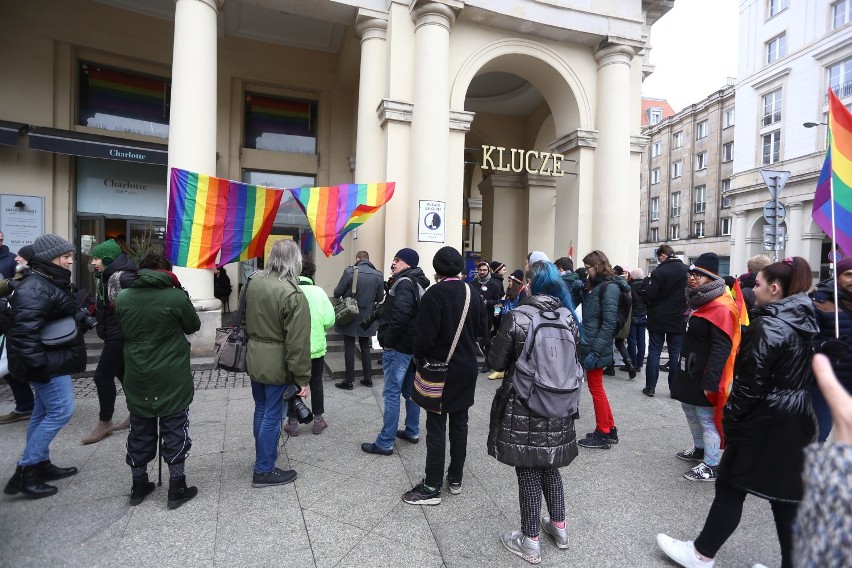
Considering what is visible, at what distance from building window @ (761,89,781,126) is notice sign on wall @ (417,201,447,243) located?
32885mm

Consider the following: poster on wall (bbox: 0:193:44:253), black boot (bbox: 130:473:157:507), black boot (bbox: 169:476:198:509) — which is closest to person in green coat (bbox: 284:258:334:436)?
black boot (bbox: 169:476:198:509)

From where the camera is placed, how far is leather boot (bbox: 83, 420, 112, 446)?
14.6ft

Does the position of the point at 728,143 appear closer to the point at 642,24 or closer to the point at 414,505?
the point at 642,24

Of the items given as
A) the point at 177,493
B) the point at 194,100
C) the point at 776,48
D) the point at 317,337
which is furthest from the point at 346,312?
the point at 776,48

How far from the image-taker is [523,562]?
9.22ft

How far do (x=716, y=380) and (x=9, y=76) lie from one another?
496 inches

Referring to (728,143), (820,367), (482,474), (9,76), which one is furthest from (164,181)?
(728,143)

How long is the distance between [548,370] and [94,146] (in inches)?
408

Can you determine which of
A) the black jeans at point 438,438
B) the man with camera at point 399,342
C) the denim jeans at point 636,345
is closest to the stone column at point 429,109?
the denim jeans at point 636,345

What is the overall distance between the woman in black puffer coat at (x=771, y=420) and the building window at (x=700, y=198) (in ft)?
153

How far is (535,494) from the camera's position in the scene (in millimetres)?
2832

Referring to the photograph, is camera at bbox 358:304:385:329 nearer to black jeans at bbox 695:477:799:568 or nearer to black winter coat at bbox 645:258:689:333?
black jeans at bbox 695:477:799:568

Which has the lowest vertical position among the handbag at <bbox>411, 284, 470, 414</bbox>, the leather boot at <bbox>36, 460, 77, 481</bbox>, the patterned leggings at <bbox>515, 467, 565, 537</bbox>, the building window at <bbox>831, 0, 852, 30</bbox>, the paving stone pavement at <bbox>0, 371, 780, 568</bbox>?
the paving stone pavement at <bbox>0, 371, 780, 568</bbox>

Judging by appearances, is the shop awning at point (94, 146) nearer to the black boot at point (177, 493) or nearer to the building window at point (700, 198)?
the black boot at point (177, 493)
